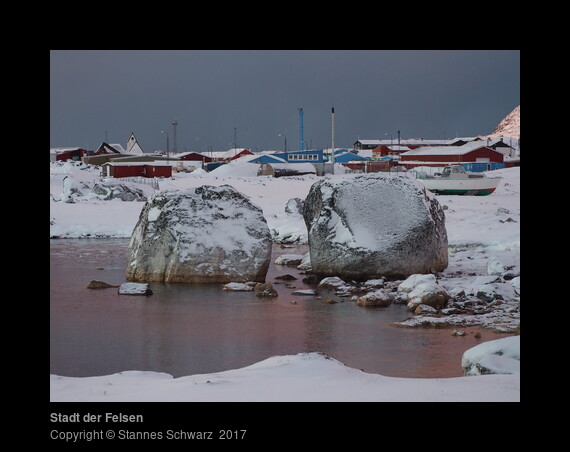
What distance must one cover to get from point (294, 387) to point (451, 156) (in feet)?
205

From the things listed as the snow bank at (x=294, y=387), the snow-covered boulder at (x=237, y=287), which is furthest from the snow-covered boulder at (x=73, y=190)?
the snow bank at (x=294, y=387)

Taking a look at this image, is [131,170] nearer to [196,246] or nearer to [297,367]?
[196,246]

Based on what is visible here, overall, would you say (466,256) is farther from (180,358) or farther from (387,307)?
(180,358)

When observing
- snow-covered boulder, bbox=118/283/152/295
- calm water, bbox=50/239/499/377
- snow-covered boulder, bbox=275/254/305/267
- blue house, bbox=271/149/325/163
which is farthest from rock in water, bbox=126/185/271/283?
blue house, bbox=271/149/325/163

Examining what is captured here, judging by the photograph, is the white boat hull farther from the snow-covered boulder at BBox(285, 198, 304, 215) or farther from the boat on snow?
the snow-covered boulder at BBox(285, 198, 304, 215)

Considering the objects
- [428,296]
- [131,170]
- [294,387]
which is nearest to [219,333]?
[428,296]

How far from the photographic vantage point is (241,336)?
36.8 ft

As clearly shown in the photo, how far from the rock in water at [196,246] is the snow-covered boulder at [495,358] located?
802 cm

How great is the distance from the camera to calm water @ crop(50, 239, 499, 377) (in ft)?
31.7

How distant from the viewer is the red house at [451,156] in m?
66.4

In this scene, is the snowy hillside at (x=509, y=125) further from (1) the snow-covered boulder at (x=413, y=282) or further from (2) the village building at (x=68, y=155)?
(1) the snow-covered boulder at (x=413, y=282)

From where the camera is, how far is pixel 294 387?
22.8ft

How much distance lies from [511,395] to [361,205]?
33.8 ft

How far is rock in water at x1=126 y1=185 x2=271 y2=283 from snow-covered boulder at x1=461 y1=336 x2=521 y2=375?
802 centimetres
